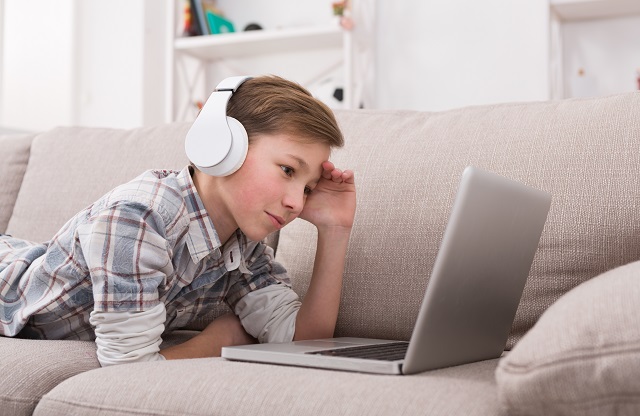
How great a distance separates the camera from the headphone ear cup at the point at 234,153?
45.8 inches

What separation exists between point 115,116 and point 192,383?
9.04 ft

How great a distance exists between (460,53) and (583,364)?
2.48 m

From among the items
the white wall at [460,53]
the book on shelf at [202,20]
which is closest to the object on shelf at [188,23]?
the book on shelf at [202,20]

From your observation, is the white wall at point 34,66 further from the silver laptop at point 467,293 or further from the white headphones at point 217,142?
the silver laptop at point 467,293

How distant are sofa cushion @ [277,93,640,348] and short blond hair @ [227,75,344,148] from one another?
16 centimetres

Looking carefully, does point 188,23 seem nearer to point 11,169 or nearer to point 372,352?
point 11,169

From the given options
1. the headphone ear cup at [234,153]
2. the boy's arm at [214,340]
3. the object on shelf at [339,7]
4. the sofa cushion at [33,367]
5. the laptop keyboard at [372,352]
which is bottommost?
the boy's arm at [214,340]

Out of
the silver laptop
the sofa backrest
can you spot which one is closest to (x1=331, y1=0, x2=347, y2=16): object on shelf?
the sofa backrest

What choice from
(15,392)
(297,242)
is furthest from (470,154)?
(15,392)

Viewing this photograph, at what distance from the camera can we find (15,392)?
3.24 ft

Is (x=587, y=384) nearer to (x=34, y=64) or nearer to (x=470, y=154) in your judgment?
(x=470, y=154)

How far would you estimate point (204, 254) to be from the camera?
47.9 inches

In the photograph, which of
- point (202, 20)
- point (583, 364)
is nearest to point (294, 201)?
point (583, 364)

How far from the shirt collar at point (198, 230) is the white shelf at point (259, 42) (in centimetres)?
192
